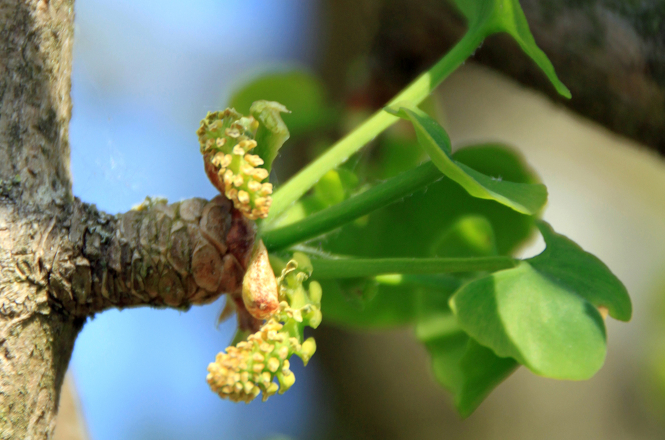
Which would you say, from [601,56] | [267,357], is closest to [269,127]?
[267,357]

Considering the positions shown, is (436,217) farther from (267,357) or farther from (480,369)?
(267,357)

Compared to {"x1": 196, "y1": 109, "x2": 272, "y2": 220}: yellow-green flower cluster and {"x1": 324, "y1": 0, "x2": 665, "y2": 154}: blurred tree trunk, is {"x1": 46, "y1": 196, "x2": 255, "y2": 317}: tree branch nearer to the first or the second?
{"x1": 196, "y1": 109, "x2": 272, "y2": 220}: yellow-green flower cluster

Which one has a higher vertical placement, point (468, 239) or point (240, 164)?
point (240, 164)

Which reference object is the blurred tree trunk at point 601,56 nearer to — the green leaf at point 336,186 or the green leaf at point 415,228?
the green leaf at point 415,228

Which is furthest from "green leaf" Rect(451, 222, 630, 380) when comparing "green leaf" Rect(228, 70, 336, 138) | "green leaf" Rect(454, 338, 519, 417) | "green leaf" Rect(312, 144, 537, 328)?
"green leaf" Rect(228, 70, 336, 138)

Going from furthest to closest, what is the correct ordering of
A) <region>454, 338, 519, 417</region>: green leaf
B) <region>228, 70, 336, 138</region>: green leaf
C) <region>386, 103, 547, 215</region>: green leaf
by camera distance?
1. <region>228, 70, 336, 138</region>: green leaf
2. <region>454, 338, 519, 417</region>: green leaf
3. <region>386, 103, 547, 215</region>: green leaf

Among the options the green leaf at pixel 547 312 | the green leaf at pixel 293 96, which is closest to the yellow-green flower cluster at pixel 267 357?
the green leaf at pixel 547 312

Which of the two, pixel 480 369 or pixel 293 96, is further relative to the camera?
pixel 293 96
